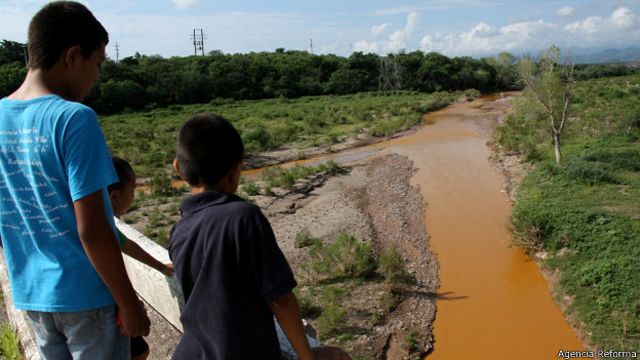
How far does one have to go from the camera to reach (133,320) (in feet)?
5.80

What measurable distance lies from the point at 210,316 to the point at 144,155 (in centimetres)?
1684

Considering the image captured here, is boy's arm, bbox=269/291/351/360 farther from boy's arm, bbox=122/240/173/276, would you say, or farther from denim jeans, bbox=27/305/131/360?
boy's arm, bbox=122/240/173/276

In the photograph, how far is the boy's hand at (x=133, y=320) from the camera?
5.74 feet

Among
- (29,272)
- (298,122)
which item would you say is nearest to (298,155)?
(298,122)

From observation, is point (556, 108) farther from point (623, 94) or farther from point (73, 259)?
point (623, 94)

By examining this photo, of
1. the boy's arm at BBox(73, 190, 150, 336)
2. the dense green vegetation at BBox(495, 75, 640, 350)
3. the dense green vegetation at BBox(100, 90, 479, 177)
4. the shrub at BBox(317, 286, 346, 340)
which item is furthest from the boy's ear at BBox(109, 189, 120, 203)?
the dense green vegetation at BBox(100, 90, 479, 177)

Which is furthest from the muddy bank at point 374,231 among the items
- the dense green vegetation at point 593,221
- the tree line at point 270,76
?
the tree line at point 270,76

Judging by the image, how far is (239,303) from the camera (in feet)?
5.26

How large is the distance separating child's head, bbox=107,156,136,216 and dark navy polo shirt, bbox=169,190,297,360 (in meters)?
1.00

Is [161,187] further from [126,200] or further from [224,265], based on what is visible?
[224,265]

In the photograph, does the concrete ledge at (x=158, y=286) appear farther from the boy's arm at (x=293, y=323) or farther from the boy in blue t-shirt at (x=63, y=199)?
the boy's arm at (x=293, y=323)

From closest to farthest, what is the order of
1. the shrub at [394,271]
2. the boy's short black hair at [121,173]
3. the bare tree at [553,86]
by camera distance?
1. the boy's short black hair at [121,173]
2. the shrub at [394,271]
3. the bare tree at [553,86]

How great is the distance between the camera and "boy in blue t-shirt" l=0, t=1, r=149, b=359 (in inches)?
63.1

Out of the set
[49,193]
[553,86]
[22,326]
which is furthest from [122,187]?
[553,86]
